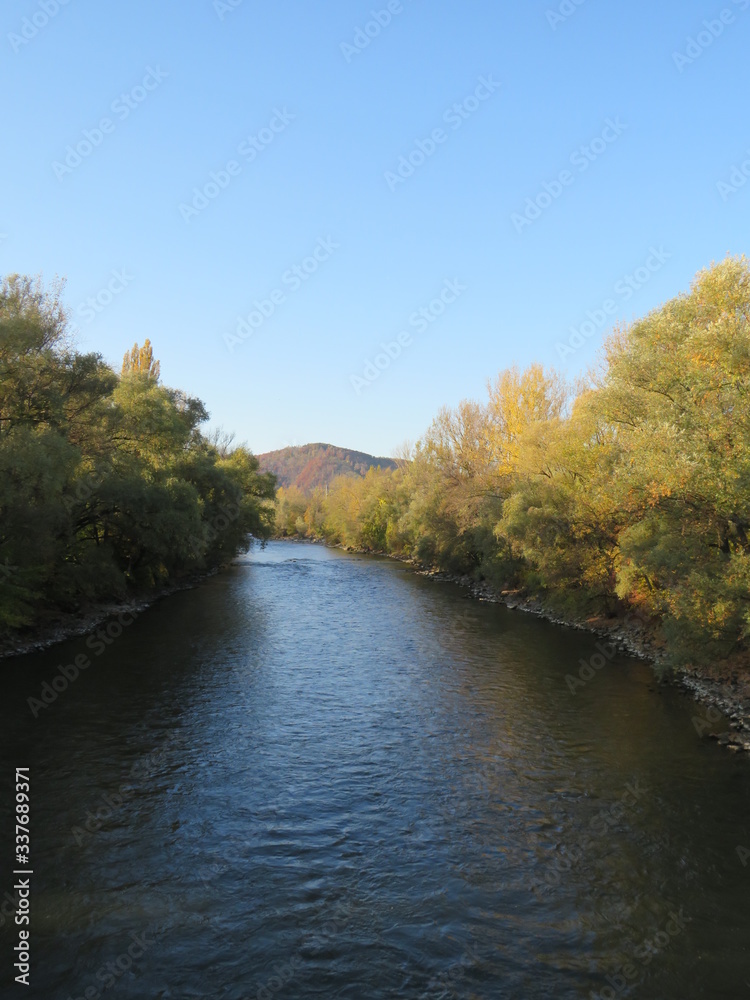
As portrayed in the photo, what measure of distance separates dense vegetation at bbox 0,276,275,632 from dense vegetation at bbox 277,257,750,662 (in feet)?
66.5

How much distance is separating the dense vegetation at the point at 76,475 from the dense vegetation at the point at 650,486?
20257 millimetres

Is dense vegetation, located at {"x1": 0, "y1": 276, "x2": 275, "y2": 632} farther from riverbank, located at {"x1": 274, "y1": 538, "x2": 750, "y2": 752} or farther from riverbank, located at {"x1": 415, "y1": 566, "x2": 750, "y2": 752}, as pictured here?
riverbank, located at {"x1": 415, "y1": 566, "x2": 750, "y2": 752}

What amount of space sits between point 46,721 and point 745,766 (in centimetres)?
1890

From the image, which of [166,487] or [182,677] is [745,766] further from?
[166,487]

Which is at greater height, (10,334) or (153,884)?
(10,334)

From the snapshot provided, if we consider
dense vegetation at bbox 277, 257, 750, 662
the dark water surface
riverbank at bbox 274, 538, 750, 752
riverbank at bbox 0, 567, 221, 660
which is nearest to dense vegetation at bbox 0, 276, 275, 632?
riverbank at bbox 0, 567, 221, 660

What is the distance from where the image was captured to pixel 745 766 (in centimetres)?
1622

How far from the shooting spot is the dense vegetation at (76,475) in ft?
78.2

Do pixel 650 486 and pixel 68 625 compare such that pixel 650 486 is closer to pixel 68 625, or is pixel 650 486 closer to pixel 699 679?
pixel 699 679

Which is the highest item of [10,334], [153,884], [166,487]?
[10,334]

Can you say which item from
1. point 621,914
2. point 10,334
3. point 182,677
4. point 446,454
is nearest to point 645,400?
point 621,914

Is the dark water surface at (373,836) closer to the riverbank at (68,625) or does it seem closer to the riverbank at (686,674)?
the riverbank at (686,674)

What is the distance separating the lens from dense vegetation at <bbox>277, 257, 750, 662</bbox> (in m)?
19.3

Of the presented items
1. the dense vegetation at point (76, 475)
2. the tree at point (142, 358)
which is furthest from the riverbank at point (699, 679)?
the tree at point (142, 358)
